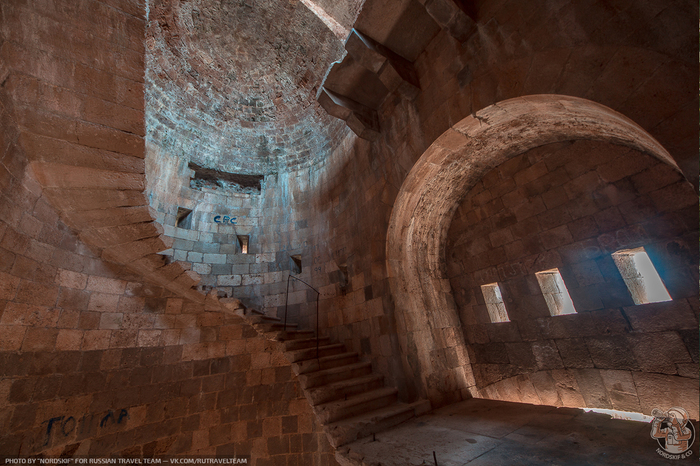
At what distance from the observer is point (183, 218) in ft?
23.0

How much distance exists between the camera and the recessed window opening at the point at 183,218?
269 inches

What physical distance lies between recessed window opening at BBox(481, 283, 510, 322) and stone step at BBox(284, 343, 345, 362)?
9.08ft

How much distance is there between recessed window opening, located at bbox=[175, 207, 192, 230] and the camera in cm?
684

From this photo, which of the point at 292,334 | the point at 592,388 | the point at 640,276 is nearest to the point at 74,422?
the point at 292,334

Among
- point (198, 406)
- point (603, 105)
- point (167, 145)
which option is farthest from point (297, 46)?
point (198, 406)

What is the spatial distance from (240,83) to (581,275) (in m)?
9.54

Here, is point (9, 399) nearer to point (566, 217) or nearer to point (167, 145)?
point (167, 145)

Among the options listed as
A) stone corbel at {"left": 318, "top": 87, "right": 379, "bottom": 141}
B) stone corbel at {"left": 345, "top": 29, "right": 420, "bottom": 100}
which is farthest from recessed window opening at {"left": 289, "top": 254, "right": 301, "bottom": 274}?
stone corbel at {"left": 345, "top": 29, "right": 420, "bottom": 100}

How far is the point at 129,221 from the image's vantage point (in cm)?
381

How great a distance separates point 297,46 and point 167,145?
462cm

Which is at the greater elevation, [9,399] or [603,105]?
[603,105]

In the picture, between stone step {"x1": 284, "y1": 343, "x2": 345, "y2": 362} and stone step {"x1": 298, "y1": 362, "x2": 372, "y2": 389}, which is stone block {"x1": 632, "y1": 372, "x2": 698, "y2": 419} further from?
stone step {"x1": 284, "y1": 343, "x2": 345, "y2": 362}

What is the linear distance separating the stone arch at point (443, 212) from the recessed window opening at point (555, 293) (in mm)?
1493

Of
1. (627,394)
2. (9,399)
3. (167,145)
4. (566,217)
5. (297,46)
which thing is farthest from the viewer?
(297,46)
